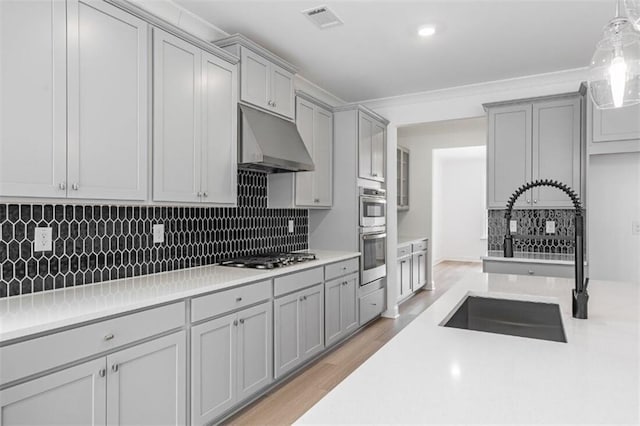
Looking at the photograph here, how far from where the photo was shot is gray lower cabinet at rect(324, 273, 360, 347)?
11.7ft

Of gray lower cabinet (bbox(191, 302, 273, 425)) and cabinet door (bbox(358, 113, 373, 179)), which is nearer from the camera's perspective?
gray lower cabinet (bbox(191, 302, 273, 425))

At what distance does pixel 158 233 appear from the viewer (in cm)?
267

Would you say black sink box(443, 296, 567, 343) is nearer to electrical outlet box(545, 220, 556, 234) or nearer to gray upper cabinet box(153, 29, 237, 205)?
gray upper cabinet box(153, 29, 237, 205)

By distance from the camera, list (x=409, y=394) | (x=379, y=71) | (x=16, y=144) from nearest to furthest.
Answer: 1. (x=409, y=394)
2. (x=16, y=144)
3. (x=379, y=71)

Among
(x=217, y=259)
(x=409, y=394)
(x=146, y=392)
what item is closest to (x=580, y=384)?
(x=409, y=394)

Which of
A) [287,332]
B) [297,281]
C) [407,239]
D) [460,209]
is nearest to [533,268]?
[297,281]

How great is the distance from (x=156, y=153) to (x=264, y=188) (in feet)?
5.01

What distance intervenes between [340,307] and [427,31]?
249 cm

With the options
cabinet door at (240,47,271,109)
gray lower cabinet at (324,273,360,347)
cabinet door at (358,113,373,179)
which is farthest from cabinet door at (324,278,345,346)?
cabinet door at (240,47,271,109)

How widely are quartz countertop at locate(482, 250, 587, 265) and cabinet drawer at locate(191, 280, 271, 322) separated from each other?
88.0 inches

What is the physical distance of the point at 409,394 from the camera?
34.5 inches

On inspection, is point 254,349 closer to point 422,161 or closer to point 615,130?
point 615,130

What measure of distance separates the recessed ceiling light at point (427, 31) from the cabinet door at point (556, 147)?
156 centimetres

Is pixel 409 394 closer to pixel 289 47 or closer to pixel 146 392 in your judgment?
pixel 146 392
